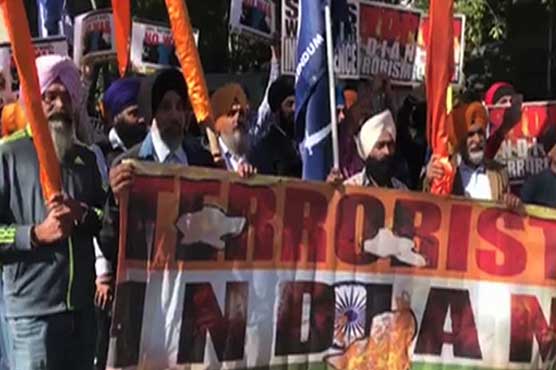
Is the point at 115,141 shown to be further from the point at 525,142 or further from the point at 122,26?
the point at 525,142

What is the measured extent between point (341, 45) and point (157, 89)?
10.1 ft

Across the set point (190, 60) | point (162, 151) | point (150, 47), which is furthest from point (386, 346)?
point (150, 47)

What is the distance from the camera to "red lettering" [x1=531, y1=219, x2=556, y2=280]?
5664mm

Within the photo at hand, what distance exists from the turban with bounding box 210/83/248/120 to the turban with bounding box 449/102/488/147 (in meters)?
1.18

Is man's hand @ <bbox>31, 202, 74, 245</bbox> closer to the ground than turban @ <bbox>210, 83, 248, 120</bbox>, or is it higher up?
closer to the ground

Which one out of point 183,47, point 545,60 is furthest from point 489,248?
point 545,60

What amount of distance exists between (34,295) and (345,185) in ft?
4.60

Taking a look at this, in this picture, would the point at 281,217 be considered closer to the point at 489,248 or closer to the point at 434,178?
the point at 489,248

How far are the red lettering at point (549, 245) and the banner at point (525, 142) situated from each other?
10.7 feet

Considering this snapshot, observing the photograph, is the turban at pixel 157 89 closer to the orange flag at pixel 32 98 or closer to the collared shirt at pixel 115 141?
the orange flag at pixel 32 98

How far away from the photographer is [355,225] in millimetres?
5480

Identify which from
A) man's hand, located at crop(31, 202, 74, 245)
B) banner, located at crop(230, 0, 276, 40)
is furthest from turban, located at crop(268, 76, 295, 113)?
man's hand, located at crop(31, 202, 74, 245)

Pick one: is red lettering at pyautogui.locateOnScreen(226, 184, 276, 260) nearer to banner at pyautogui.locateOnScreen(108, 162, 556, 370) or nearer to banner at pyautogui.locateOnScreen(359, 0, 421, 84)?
banner at pyautogui.locateOnScreen(108, 162, 556, 370)

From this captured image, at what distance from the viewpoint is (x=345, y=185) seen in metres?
5.52
